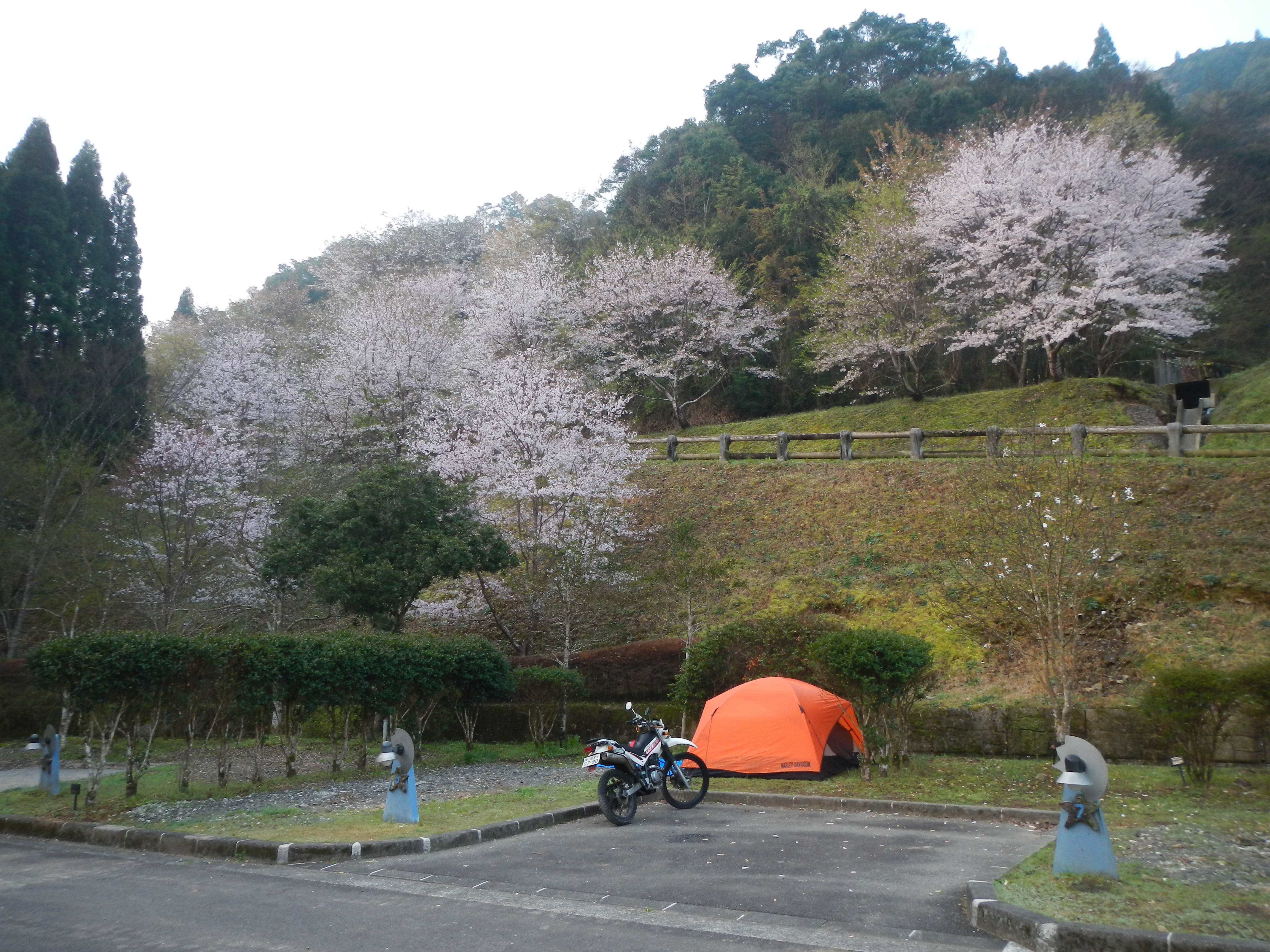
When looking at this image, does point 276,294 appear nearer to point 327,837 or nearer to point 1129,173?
point 1129,173

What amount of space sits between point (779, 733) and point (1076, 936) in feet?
23.0

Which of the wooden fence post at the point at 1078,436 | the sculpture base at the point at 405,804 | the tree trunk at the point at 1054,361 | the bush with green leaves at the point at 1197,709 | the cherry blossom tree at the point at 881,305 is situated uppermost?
the cherry blossom tree at the point at 881,305

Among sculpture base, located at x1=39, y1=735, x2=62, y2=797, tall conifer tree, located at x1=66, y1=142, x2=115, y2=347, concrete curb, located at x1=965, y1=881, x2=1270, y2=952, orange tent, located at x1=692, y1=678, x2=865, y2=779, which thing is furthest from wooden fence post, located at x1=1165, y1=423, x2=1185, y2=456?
tall conifer tree, located at x1=66, y1=142, x2=115, y2=347

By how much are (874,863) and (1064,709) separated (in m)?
4.88

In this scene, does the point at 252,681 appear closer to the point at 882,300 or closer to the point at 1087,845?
the point at 1087,845

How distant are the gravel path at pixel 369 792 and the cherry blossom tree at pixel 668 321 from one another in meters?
19.3

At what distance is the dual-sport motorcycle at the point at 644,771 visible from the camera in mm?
9195

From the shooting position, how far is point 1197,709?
964cm

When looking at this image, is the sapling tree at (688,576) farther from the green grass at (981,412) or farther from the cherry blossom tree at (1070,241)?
the cherry blossom tree at (1070,241)

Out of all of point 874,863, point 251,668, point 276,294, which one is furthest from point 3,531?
point 276,294

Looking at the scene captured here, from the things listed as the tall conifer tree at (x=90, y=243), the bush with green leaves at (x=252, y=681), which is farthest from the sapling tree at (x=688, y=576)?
the tall conifer tree at (x=90, y=243)

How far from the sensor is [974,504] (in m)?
16.9

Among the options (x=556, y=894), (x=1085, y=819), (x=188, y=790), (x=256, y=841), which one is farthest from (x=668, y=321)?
(x=1085, y=819)

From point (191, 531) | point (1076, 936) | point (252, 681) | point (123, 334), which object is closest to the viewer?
point (1076, 936)
